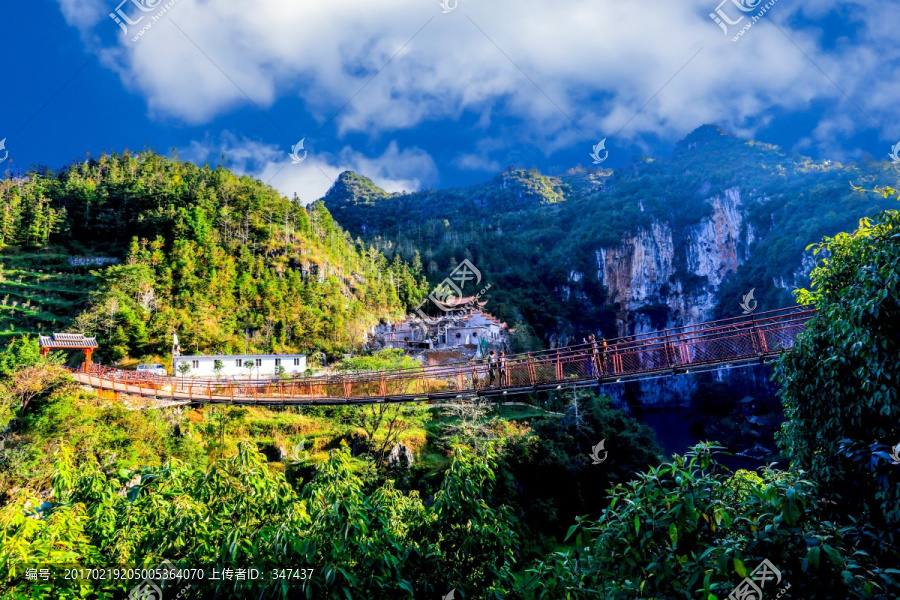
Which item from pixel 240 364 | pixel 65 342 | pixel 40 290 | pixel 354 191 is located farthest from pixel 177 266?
pixel 354 191

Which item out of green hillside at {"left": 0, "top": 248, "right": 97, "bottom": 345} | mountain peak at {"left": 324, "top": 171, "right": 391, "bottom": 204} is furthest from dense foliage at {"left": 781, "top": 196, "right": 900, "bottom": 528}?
mountain peak at {"left": 324, "top": 171, "right": 391, "bottom": 204}

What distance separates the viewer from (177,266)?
29297 mm

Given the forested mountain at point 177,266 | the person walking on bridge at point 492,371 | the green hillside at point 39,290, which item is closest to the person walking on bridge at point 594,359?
the person walking on bridge at point 492,371

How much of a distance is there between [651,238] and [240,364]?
196ft

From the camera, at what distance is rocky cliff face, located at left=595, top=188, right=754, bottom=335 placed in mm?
60531

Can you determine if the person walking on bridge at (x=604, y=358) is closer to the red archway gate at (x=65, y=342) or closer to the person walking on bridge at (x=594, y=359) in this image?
the person walking on bridge at (x=594, y=359)

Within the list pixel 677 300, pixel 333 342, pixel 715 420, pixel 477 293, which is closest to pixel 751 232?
pixel 677 300

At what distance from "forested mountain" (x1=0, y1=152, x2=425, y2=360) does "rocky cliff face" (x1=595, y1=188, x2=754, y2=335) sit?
32533mm

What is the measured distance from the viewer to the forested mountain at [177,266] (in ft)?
80.3

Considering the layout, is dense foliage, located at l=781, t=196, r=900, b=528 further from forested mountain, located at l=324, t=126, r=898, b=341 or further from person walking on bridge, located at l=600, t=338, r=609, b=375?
forested mountain, located at l=324, t=126, r=898, b=341

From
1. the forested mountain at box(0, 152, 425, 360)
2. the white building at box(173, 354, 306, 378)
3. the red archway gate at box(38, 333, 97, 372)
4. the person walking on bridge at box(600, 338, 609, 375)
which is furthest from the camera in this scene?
the forested mountain at box(0, 152, 425, 360)

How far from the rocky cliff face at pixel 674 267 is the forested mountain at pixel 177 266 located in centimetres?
3253

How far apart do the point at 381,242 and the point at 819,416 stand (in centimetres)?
6034

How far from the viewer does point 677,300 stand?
2411 inches
